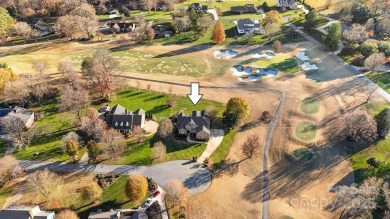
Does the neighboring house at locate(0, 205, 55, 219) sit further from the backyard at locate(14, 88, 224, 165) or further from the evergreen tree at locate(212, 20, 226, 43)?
the evergreen tree at locate(212, 20, 226, 43)

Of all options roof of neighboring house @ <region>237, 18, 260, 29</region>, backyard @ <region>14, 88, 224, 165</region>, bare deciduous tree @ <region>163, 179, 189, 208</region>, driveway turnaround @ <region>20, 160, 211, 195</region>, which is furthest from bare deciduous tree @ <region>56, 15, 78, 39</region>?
bare deciduous tree @ <region>163, 179, 189, 208</region>

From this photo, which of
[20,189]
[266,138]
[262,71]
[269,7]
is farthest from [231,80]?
[269,7]

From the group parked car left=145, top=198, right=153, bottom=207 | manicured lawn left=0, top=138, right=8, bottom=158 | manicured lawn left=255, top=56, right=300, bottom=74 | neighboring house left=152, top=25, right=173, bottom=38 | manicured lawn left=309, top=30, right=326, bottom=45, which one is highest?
neighboring house left=152, top=25, right=173, bottom=38

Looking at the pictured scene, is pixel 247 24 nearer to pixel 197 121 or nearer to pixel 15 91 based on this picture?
pixel 197 121

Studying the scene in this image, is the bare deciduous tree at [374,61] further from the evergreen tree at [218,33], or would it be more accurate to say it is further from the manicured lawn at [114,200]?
the manicured lawn at [114,200]

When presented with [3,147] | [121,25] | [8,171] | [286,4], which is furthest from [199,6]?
[8,171]

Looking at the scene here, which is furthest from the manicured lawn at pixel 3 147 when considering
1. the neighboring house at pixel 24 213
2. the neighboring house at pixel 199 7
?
the neighboring house at pixel 199 7
